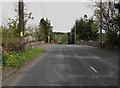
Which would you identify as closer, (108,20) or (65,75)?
(65,75)

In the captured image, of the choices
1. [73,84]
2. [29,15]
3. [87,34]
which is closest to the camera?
[73,84]

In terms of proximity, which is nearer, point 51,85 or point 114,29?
point 51,85

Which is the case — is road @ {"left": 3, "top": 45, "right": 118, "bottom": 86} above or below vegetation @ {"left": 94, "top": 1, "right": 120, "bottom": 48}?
below

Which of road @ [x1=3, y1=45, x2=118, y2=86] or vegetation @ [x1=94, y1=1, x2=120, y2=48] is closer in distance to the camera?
road @ [x1=3, y1=45, x2=118, y2=86]

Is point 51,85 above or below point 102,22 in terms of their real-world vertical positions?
below

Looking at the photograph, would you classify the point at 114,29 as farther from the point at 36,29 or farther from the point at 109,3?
the point at 36,29

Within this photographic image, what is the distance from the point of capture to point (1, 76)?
14.6 m

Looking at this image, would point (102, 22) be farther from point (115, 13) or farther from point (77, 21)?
point (77, 21)

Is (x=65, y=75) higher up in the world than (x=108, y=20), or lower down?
lower down

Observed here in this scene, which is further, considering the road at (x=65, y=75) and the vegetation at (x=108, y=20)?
the vegetation at (x=108, y=20)

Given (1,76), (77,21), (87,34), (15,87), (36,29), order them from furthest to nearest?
(77,21) → (87,34) → (36,29) → (1,76) → (15,87)

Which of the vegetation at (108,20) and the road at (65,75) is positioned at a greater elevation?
the vegetation at (108,20)

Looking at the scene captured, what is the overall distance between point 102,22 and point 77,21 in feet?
264

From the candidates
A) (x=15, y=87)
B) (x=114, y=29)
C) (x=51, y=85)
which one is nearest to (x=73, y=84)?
(x=51, y=85)
